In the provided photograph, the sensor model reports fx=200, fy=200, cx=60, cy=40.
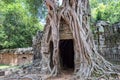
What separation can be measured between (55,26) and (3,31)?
11687 mm

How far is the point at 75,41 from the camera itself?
6.27 metres

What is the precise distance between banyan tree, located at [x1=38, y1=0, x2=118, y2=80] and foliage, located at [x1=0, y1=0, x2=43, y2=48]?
10.3m

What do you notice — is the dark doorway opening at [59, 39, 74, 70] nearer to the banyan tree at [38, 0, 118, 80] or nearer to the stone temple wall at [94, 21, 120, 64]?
the stone temple wall at [94, 21, 120, 64]

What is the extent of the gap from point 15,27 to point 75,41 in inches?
475

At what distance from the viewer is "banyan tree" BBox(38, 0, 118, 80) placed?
235 inches

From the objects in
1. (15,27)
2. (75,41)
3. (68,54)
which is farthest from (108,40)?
(15,27)

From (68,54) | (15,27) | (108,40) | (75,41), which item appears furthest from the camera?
(15,27)

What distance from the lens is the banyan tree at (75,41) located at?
596 cm

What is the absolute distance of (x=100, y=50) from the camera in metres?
7.98

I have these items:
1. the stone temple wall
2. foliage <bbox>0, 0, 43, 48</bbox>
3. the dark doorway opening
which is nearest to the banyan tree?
the stone temple wall

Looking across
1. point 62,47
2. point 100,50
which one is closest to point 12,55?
point 62,47

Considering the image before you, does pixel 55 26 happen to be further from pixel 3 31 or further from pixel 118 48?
pixel 3 31

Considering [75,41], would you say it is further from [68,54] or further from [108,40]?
[68,54]

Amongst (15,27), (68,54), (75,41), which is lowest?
(68,54)
